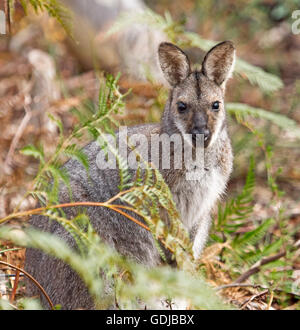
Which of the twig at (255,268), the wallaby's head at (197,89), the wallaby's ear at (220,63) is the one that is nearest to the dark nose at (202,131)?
the wallaby's head at (197,89)

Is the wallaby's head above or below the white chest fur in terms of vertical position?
above

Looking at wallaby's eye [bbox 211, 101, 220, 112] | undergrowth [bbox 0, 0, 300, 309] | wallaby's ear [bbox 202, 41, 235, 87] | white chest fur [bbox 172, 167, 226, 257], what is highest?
wallaby's ear [bbox 202, 41, 235, 87]

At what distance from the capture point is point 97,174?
362cm

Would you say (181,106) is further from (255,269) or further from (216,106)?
(255,269)

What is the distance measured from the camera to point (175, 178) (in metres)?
3.62

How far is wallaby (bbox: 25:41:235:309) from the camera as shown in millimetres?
3275

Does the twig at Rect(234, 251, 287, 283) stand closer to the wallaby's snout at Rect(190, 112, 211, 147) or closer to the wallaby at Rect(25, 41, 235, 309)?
→ the wallaby at Rect(25, 41, 235, 309)

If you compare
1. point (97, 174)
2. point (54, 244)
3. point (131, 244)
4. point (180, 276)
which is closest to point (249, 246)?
A: point (131, 244)

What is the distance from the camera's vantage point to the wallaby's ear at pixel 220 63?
3518mm

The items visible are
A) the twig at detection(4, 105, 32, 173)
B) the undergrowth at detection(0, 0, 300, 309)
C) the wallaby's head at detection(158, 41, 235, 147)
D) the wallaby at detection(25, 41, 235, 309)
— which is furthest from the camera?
the twig at detection(4, 105, 32, 173)

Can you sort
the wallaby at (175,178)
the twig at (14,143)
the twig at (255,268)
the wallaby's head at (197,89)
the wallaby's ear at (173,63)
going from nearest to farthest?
the wallaby at (175,178) → the wallaby's head at (197,89) → the wallaby's ear at (173,63) → the twig at (255,268) → the twig at (14,143)

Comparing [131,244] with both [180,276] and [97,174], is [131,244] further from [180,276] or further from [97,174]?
[180,276]

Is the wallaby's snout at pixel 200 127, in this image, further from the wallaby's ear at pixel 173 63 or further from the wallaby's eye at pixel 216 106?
the wallaby's ear at pixel 173 63

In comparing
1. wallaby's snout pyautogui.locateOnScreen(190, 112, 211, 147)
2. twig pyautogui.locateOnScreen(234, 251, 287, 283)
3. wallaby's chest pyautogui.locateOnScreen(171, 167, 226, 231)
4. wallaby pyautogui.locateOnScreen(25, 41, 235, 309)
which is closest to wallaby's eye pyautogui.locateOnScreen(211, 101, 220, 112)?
wallaby pyautogui.locateOnScreen(25, 41, 235, 309)
